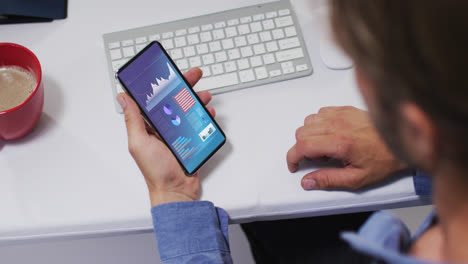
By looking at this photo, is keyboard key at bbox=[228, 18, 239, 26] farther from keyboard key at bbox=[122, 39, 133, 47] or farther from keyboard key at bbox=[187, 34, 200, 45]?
keyboard key at bbox=[122, 39, 133, 47]

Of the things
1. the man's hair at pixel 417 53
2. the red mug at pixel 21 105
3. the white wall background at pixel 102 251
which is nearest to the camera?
the man's hair at pixel 417 53

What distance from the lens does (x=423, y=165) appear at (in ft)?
→ 1.29

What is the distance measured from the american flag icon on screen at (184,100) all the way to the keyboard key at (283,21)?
0.68ft

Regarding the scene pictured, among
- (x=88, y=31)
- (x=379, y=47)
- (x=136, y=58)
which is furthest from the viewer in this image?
(x=88, y=31)

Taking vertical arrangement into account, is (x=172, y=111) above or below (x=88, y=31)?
below

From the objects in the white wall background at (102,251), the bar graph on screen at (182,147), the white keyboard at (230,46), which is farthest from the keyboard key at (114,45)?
the white wall background at (102,251)

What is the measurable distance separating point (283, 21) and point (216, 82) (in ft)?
0.53

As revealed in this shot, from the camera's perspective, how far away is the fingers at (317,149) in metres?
0.66

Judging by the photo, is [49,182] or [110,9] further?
[110,9]

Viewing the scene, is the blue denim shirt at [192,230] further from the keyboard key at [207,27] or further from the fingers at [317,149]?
the keyboard key at [207,27]

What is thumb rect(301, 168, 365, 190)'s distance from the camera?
2.17ft

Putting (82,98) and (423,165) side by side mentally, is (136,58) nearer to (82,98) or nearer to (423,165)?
(82,98)

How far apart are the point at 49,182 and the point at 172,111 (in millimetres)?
215

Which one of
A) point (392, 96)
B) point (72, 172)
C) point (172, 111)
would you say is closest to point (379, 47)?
point (392, 96)
